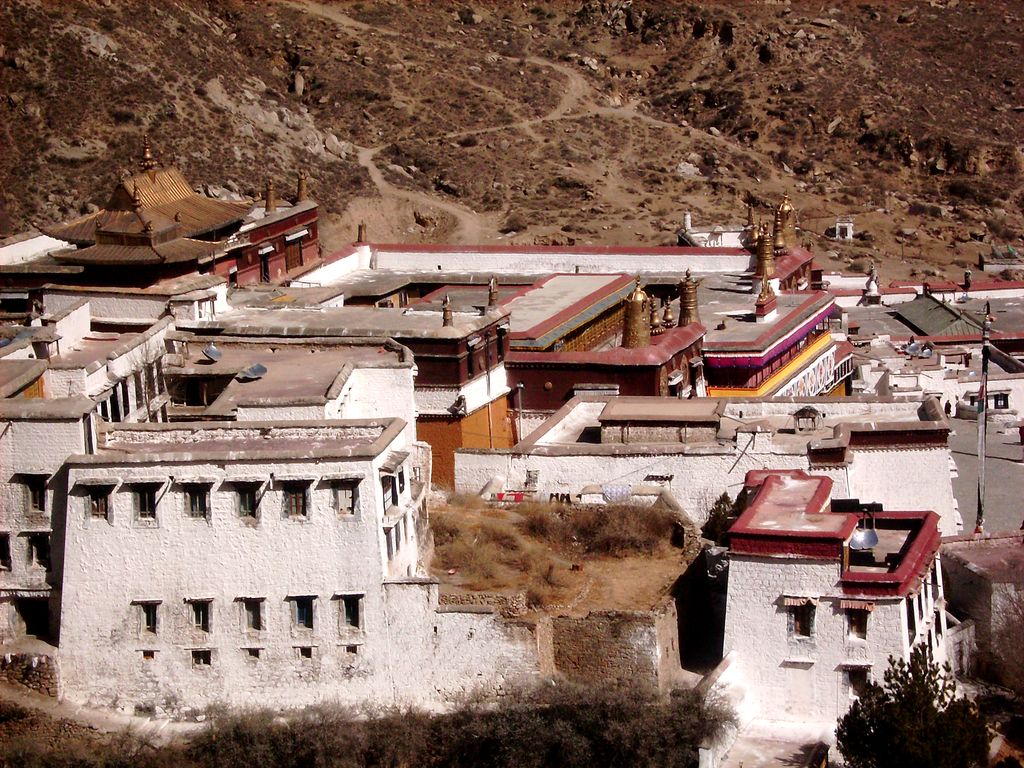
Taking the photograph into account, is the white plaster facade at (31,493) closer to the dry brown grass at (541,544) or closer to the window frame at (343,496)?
the window frame at (343,496)

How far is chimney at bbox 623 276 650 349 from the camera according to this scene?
156 feet

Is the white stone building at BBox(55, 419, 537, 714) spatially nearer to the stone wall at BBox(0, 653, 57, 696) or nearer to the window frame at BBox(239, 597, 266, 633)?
the window frame at BBox(239, 597, 266, 633)

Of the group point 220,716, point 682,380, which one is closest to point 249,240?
point 682,380

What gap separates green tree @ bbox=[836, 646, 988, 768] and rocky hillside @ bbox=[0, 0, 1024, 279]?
48.2 m

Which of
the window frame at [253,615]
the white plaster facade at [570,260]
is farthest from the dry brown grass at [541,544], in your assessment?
the white plaster facade at [570,260]

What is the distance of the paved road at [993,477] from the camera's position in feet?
134

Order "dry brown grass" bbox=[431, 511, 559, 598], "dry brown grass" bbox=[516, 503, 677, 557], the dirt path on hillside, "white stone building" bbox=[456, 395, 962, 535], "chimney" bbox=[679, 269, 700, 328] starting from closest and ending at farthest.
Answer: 1. "dry brown grass" bbox=[431, 511, 559, 598]
2. "dry brown grass" bbox=[516, 503, 677, 557]
3. "white stone building" bbox=[456, 395, 962, 535]
4. "chimney" bbox=[679, 269, 700, 328]
5. the dirt path on hillside

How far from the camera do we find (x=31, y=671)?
3134 cm

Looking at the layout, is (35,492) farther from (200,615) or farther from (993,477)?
(993,477)

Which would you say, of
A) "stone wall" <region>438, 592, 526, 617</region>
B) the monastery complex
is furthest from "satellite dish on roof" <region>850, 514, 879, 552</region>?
"stone wall" <region>438, 592, 526, 617</region>

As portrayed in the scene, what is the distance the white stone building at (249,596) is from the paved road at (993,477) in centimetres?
1377

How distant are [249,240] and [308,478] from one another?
24.9 meters

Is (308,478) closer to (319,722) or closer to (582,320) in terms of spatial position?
(319,722)

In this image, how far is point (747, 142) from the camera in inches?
4011
